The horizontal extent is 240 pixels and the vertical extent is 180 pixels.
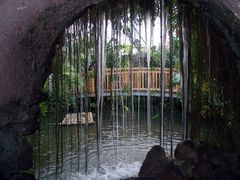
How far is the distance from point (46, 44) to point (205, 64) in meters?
3.28

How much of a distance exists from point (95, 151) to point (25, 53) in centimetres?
547

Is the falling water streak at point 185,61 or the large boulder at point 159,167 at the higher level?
the falling water streak at point 185,61

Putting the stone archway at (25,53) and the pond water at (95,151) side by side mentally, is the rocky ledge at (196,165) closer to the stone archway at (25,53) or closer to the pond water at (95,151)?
the pond water at (95,151)

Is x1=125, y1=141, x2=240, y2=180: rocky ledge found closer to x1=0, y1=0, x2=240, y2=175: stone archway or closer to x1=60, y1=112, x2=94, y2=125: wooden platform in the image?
x1=60, y1=112, x2=94, y2=125: wooden platform

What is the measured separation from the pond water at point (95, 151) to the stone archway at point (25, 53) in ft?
5.42

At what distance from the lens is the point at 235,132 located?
7059 mm

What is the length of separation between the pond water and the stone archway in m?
1.65

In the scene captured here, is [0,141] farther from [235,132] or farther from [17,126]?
[235,132]

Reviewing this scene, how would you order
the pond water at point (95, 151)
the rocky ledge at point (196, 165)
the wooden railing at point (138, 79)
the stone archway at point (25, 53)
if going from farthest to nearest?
the wooden railing at point (138, 79) → the pond water at point (95, 151) → the rocky ledge at point (196, 165) → the stone archway at point (25, 53)

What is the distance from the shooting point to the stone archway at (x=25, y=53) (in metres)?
5.08

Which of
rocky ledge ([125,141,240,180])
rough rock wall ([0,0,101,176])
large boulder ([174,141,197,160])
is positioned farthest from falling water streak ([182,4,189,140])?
rough rock wall ([0,0,101,176])

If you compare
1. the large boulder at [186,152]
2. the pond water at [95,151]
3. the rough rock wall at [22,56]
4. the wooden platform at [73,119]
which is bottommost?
the pond water at [95,151]

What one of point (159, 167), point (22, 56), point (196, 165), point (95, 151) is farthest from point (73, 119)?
point (22, 56)

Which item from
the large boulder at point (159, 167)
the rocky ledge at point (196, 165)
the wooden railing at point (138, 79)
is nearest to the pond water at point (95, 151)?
the large boulder at point (159, 167)
